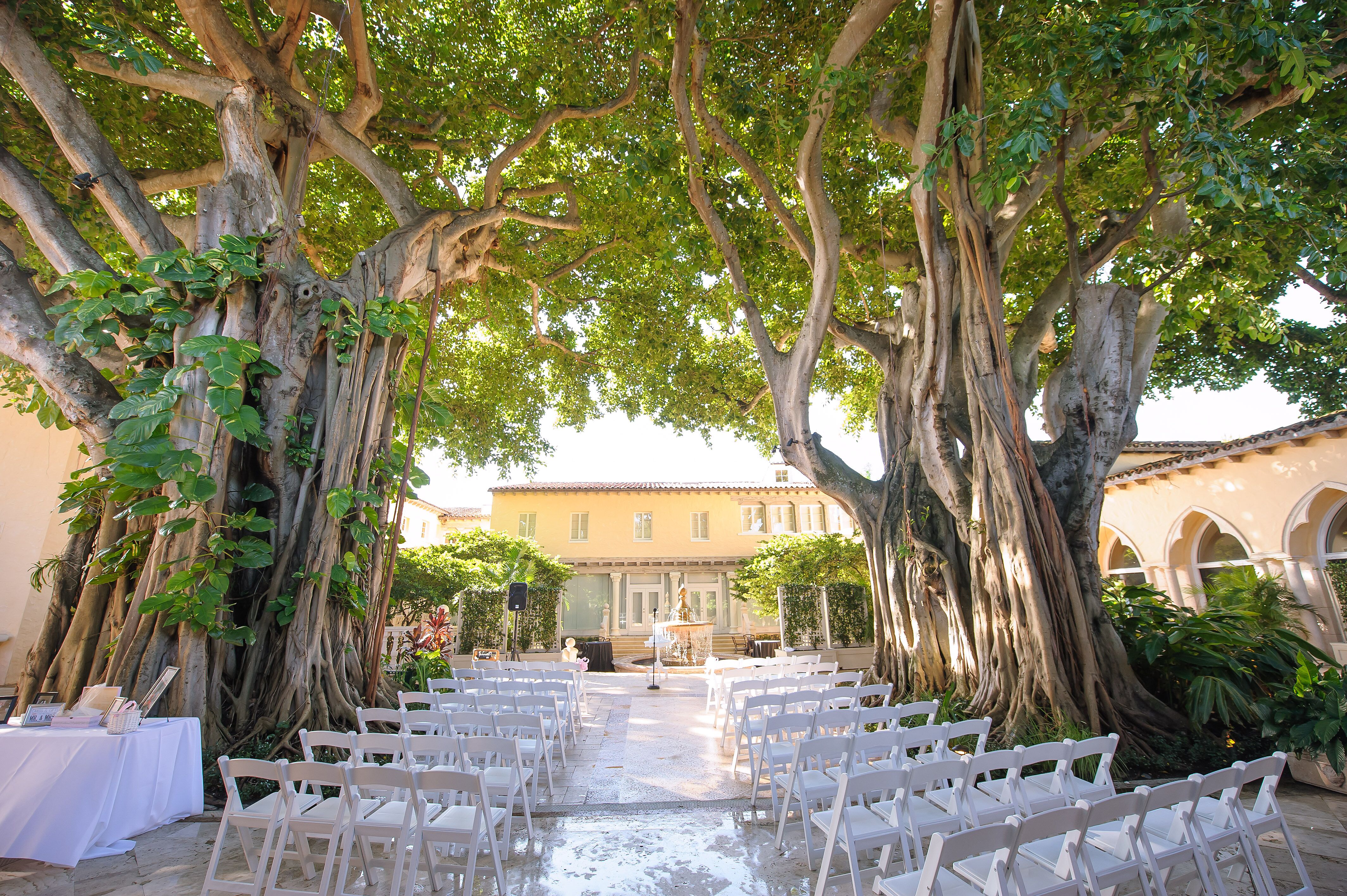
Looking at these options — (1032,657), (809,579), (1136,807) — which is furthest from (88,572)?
(809,579)

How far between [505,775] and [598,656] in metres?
12.1

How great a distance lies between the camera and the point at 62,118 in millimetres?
→ 5250

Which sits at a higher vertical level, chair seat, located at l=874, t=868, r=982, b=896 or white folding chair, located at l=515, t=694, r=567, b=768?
white folding chair, located at l=515, t=694, r=567, b=768

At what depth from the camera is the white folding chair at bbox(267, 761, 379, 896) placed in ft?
8.43

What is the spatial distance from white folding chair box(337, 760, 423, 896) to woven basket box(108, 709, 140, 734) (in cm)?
158

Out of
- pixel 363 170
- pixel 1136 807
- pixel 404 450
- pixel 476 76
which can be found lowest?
pixel 1136 807

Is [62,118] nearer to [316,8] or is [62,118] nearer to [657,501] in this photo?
[316,8]

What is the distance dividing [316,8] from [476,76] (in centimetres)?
177

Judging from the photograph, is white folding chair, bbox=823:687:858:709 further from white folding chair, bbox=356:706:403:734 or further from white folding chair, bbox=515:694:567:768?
white folding chair, bbox=356:706:403:734

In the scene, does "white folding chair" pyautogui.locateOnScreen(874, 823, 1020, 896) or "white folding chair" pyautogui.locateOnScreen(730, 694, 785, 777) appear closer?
"white folding chair" pyautogui.locateOnScreen(874, 823, 1020, 896)

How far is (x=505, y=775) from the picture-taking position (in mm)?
3547

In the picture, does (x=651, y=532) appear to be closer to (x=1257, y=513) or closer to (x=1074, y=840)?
(x=1257, y=513)

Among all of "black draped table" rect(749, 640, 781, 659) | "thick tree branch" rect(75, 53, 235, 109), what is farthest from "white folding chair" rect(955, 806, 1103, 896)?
"black draped table" rect(749, 640, 781, 659)

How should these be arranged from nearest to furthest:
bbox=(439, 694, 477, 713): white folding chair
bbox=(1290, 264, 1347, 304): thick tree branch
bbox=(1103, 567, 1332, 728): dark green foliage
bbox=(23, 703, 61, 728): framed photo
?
1. bbox=(23, 703, 61, 728): framed photo
2. bbox=(439, 694, 477, 713): white folding chair
3. bbox=(1103, 567, 1332, 728): dark green foliage
4. bbox=(1290, 264, 1347, 304): thick tree branch
